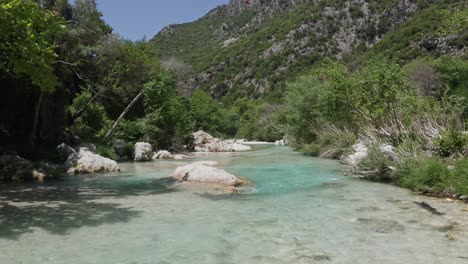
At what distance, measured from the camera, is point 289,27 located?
10875cm

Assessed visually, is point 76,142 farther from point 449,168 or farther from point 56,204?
point 449,168

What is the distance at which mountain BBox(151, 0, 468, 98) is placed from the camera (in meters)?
74.0

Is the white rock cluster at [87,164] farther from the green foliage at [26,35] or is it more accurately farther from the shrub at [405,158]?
the shrub at [405,158]

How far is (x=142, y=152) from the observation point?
2944cm

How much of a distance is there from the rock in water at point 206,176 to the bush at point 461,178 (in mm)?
7327

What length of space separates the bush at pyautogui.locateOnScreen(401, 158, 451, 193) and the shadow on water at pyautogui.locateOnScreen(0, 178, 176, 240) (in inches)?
329

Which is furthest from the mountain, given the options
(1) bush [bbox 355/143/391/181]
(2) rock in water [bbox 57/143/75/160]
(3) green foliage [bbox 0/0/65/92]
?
(3) green foliage [bbox 0/0/65/92]

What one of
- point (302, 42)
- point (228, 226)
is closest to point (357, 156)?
point (228, 226)

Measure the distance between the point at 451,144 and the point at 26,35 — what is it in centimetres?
1410

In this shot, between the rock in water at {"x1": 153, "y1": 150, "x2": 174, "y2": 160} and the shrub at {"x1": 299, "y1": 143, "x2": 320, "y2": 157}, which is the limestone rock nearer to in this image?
the rock in water at {"x1": 153, "y1": 150, "x2": 174, "y2": 160}

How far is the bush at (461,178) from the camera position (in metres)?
11.9

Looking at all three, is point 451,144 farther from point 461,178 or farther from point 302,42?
point 302,42

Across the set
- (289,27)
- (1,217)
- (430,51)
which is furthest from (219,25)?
(1,217)

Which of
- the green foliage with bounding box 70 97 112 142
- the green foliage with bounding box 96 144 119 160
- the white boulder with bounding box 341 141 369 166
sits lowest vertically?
the white boulder with bounding box 341 141 369 166
